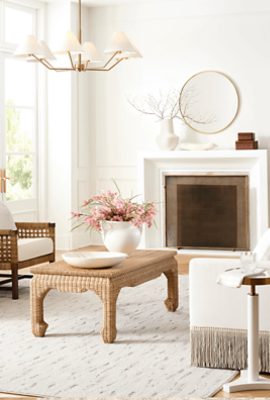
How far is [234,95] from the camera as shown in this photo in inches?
350

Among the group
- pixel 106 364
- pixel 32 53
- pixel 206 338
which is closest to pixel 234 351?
pixel 206 338

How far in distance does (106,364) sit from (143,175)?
4.78 m

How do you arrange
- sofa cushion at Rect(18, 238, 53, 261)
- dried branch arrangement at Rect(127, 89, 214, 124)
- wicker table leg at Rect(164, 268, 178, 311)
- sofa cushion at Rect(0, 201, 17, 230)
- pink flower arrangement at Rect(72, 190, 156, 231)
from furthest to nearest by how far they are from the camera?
dried branch arrangement at Rect(127, 89, 214, 124) < sofa cushion at Rect(0, 201, 17, 230) < sofa cushion at Rect(18, 238, 53, 261) < wicker table leg at Rect(164, 268, 178, 311) < pink flower arrangement at Rect(72, 190, 156, 231)

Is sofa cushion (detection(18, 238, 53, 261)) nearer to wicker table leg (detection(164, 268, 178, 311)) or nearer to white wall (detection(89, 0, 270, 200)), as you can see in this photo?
wicker table leg (detection(164, 268, 178, 311))

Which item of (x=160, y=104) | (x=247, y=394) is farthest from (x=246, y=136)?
(x=247, y=394)

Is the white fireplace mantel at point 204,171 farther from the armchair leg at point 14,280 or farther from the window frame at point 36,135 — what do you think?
the armchair leg at point 14,280

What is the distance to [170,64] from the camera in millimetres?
9219

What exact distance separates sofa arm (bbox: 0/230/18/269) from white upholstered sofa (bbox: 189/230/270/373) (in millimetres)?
2377

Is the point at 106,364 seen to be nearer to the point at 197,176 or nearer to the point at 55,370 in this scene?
the point at 55,370

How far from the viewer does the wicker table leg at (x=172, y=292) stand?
594cm

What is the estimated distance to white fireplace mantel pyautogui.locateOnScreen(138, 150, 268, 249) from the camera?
28.3 ft

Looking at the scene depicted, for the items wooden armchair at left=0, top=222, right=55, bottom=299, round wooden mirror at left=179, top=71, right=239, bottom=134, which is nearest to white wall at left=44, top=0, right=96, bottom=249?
round wooden mirror at left=179, top=71, right=239, bottom=134

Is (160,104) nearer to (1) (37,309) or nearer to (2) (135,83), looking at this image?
(2) (135,83)

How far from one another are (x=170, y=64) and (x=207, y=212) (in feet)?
5.83
